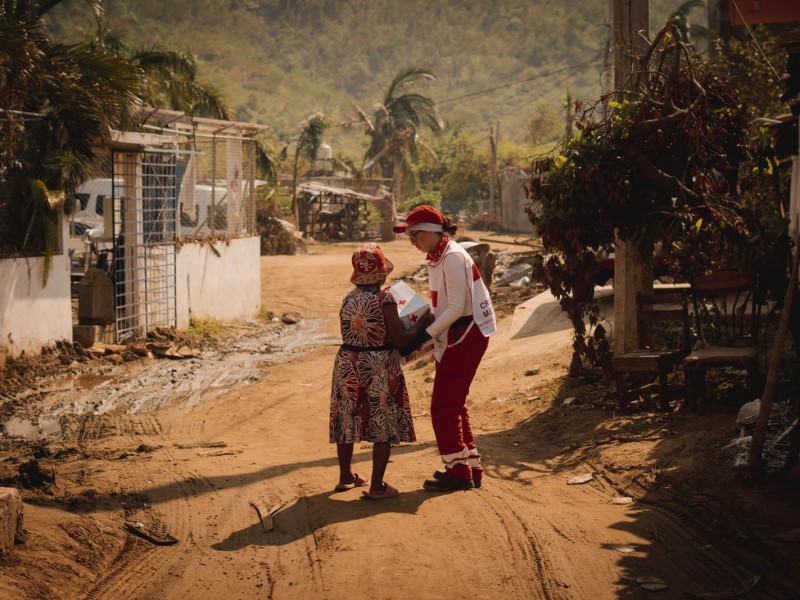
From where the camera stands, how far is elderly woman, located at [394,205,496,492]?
→ 6625 millimetres

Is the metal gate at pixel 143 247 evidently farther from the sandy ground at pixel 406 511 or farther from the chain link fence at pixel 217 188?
the sandy ground at pixel 406 511

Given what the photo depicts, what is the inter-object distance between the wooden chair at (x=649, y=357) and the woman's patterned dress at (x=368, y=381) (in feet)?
10.4

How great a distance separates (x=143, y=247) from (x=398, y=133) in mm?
44224

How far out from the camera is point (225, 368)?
47.5ft

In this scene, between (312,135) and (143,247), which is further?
(312,135)

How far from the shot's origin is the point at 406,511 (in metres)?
6.44

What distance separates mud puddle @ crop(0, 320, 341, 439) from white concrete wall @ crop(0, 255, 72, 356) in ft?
2.49

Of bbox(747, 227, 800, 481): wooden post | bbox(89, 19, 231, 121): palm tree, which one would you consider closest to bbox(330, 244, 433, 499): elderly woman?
bbox(747, 227, 800, 481): wooden post

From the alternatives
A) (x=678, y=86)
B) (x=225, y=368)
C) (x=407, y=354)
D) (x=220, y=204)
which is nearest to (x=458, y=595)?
(x=407, y=354)

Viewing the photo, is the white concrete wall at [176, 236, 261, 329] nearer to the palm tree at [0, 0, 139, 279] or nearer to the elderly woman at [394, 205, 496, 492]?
the palm tree at [0, 0, 139, 279]

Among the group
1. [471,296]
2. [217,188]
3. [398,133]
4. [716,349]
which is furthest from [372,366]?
[398,133]

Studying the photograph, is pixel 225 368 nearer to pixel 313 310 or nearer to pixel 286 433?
pixel 286 433

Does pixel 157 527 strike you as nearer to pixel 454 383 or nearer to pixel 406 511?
pixel 406 511

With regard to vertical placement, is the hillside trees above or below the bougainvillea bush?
above
